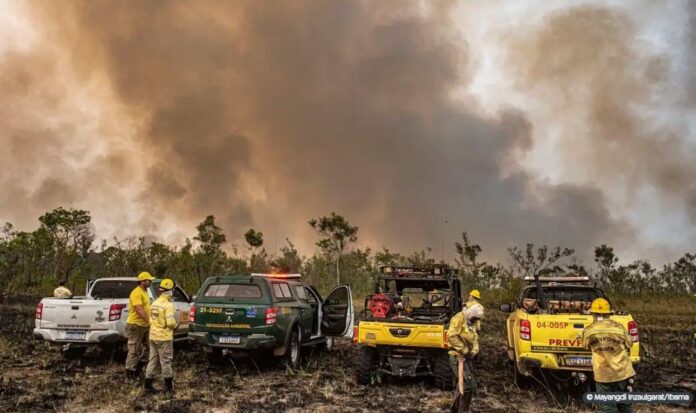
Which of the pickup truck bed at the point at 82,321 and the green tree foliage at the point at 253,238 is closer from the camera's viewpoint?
the pickup truck bed at the point at 82,321

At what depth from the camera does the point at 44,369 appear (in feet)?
31.8

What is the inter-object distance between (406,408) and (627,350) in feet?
10.2

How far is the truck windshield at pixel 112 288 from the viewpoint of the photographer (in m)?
11.4

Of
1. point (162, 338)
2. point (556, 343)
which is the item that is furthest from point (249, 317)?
point (556, 343)

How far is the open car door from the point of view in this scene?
38.3 ft

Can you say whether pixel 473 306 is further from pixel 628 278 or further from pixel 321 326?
pixel 628 278

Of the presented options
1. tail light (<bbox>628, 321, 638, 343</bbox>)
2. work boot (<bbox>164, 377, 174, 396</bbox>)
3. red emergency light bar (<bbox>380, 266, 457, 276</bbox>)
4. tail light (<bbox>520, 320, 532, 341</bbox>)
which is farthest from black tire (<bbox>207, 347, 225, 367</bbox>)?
tail light (<bbox>628, 321, 638, 343</bbox>)

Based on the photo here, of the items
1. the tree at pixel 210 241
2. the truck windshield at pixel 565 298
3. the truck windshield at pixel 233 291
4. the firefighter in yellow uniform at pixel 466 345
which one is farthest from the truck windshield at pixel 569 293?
the tree at pixel 210 241

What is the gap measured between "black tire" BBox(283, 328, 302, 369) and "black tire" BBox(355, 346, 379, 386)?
5.47 feet

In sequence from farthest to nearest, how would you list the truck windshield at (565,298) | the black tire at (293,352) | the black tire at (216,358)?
the black tire at (216,358)
the black tire at (293,352)
the truck windshield at (565,298)

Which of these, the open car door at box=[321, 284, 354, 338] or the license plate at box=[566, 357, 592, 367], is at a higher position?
the open car door at box=[321, 284, 354, 338]

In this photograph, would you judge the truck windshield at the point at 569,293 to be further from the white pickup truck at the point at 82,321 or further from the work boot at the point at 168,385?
the white pickup truck at the point at 82,321

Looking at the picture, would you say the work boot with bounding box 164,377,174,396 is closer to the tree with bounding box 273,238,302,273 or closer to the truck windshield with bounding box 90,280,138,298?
the truck windshield with bounding box 90,280,138,298

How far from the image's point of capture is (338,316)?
1188 cm
